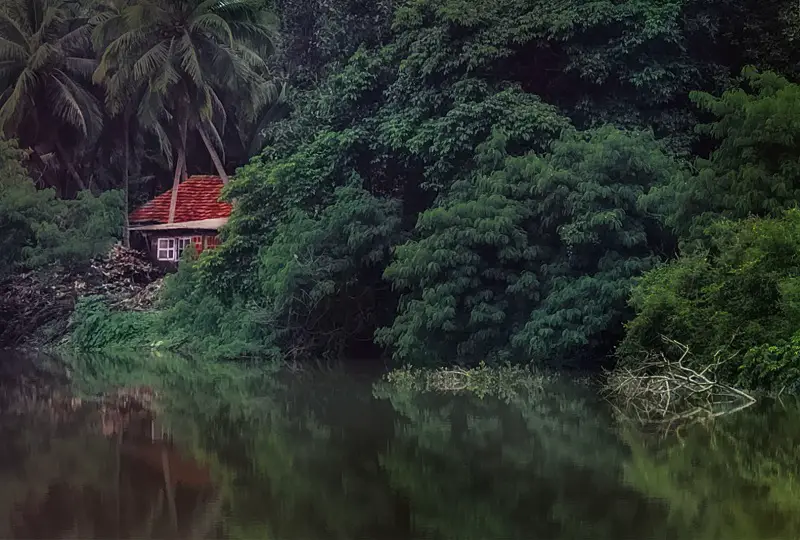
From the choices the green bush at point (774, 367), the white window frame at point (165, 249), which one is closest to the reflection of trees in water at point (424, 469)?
the green bush at point (774, 367)

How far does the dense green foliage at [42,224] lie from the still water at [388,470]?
10.8 metres

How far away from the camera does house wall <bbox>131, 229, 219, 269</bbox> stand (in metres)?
29.4

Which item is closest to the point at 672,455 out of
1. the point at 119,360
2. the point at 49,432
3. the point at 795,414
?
the point at 795,414

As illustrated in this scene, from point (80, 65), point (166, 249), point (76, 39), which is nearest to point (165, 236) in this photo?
point (166, 249)

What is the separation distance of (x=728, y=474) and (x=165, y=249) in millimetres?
24722

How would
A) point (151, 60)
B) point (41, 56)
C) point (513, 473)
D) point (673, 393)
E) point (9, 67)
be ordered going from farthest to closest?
1. point (9, 67)
2. point (41, 56)
3. point (151, 60)
4. point (673, 393)
5. point (513, 473)

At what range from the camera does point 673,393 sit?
39.8 feet

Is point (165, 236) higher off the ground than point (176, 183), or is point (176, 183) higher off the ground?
point (176, 183)

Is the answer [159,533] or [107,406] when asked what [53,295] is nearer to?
[107,406]

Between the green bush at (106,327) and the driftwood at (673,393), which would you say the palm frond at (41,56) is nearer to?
the green bush at (106,327)

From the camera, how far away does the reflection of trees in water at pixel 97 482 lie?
6125 mm

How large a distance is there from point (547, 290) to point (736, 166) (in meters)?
3.27

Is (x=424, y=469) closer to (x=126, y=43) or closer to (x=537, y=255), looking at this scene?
(x=537, y=255)

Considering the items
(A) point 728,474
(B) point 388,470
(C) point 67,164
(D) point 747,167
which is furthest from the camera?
(C) point 67,164
